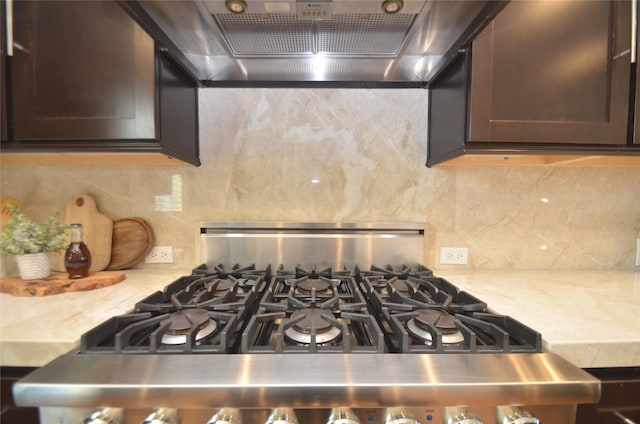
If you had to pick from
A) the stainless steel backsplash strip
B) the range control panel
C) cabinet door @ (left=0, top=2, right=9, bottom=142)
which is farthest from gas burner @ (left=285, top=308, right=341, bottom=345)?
cabinet door @ (left=0, top=2, right=9, bottom=142)

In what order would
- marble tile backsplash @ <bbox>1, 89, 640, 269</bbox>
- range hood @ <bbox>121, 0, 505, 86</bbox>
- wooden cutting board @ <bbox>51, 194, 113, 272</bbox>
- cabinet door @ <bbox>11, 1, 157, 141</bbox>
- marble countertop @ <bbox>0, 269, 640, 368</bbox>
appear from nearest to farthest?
marble countertop @ <bbox>0, 269, 640, 368</bbox> → range hood @ <bbox>121, 0, 505, 86</bbox> → cabinet door @ <bbox>11, 1, 157, 141</bbox> → wooden cutting board @ <bbox>51, 194, 113, 272</bbox> → marble tile backsplash @ <bbox>1, 89, 640, 269</bbox>

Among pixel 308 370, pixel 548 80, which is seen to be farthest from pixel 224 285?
pixel 548 80

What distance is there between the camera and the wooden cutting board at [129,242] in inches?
50.4

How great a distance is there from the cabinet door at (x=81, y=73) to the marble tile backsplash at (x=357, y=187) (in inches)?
14.4

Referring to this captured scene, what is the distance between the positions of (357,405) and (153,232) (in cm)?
116

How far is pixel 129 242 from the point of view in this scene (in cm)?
130

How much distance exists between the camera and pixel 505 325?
2.63 feet

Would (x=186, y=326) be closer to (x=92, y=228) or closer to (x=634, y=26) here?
(x=92, y=228)

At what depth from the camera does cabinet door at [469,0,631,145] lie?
0.95 meters

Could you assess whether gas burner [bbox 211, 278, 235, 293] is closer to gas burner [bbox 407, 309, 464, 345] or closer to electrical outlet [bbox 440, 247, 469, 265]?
gas burner [bbox 407, 309, 464, 345]

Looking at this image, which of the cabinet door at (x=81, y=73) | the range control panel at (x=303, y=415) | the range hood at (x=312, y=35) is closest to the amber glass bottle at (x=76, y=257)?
the cabinet door at (x=81, y=73)

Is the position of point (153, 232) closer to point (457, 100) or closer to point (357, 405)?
point (357, 405)

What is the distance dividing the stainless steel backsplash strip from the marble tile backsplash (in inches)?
2.5

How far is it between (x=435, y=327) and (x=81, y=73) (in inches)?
51.5
